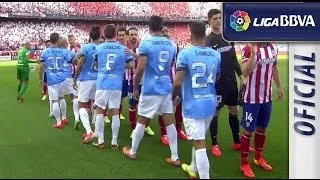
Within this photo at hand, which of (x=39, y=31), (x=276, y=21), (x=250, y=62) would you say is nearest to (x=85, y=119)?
(x=250, y=62)

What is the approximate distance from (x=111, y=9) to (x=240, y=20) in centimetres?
2778

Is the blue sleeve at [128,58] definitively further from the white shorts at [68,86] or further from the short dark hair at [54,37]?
the white shorts at [68,86]

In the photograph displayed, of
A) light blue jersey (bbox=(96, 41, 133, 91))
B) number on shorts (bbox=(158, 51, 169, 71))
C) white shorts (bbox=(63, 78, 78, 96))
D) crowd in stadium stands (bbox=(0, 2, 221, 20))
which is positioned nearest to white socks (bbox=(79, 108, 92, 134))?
light blue jersey (bbox=(96, 41, 133, 91))

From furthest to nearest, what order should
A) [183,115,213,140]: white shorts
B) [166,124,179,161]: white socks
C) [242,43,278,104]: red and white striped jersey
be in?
[166,124,179,161]: white socks
[242,43,278,104]: red and white striped jersey
[183,115,213,140]: white shorts

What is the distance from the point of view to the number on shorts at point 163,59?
5.40 metres

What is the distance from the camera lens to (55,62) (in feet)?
25.8

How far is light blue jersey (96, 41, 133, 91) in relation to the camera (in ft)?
20.2

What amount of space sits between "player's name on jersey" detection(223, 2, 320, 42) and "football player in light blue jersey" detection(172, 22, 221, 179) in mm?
765

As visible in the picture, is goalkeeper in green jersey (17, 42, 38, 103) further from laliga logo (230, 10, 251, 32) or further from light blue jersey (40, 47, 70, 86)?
laliga logo (230, 10, 251, 32)

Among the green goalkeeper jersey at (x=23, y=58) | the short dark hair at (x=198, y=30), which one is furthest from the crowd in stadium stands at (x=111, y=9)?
the short dark hair at (x=198, y=30)

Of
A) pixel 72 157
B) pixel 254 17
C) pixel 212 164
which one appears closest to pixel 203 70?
pixel 254 17

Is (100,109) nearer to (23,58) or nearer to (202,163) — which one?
(202,163)

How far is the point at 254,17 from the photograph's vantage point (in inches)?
141

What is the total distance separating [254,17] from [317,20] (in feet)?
1.70
